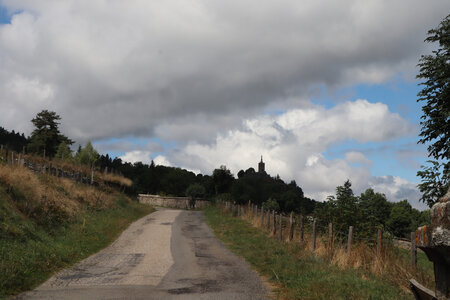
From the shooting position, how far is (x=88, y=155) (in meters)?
54.4

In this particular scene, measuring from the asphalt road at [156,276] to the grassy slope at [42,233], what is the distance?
56 cm

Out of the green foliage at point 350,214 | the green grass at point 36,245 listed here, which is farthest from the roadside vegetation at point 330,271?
the green grass at point 36,245

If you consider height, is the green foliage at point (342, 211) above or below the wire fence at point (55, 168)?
below

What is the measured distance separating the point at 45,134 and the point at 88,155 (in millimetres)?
12311

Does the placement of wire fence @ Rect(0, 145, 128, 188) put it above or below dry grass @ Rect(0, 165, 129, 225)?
above

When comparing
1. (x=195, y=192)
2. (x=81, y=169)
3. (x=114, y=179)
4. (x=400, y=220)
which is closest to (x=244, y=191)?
(x=195, y=192)

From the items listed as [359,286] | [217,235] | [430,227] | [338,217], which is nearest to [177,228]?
[217,235]

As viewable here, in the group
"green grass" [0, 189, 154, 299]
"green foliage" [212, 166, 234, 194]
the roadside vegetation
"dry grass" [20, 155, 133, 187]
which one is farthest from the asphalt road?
"green foliage" [212, 166, 234, 194]

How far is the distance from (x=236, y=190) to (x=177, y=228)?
2508 inches

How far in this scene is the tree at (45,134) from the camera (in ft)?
198

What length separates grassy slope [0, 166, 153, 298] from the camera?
33.9 ft

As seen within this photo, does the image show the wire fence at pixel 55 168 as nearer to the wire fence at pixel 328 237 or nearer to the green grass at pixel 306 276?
the wire fence at pixel 328 237

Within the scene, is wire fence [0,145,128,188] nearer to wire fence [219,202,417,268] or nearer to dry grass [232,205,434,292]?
wire fence [219,202,417,268]

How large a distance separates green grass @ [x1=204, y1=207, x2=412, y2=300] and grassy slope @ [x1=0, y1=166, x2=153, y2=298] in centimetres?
661
